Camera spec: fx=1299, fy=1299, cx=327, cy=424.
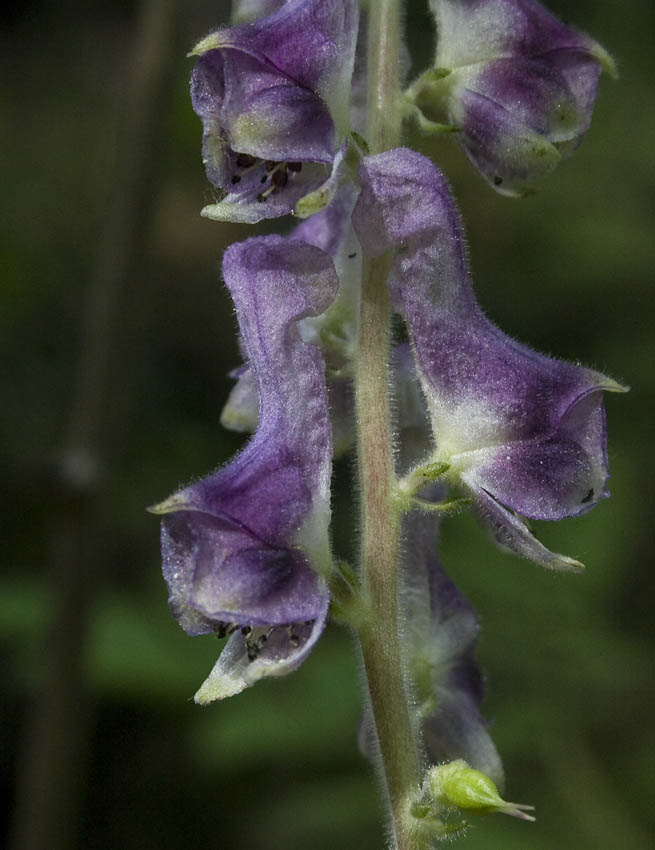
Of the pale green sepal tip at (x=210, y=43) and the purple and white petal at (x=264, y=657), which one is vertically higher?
the pale green sepal tip at (x=210, y=43)

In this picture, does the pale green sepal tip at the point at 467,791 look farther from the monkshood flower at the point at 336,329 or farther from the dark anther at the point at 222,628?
the monkshood flower at the point at 336,329

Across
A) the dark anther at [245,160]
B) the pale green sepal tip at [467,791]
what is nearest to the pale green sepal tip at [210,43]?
the dark anther at [245,160]

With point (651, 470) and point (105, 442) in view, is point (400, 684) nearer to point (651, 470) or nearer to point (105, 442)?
point (105, 442)

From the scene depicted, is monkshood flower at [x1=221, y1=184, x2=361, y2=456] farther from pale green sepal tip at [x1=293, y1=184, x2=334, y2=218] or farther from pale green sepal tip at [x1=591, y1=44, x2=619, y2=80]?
pale green sepal tip at [x1=591, y1=44, x2=619, y2=80]

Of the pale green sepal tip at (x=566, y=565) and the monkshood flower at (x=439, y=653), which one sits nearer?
the pale green sepal tip at (x=566, y=565)

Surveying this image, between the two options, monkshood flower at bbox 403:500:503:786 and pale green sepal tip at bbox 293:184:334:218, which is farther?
monkshood flower at bbox 403:500:503:786

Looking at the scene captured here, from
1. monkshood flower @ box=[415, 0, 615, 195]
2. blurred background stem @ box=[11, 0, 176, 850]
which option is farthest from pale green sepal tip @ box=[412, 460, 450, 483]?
blurred background stem @ box=[11, 0, 176, 850]

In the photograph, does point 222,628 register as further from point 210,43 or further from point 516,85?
point 516,85
